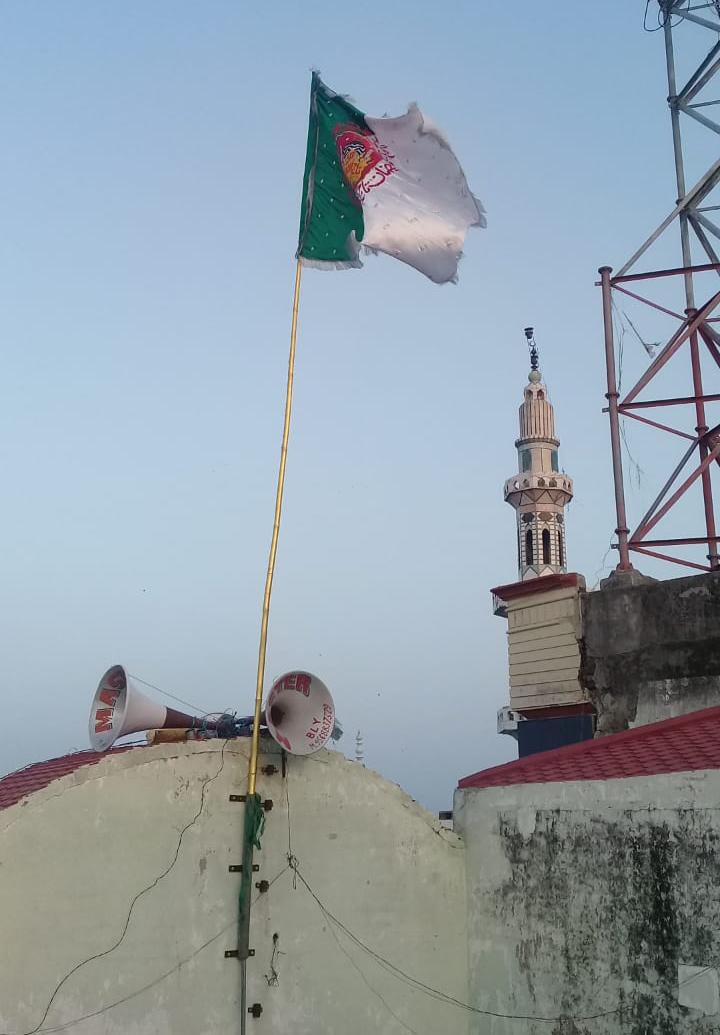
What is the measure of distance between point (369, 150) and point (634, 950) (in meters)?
9.09

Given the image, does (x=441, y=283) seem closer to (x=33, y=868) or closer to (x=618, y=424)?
(x=618, y=424)

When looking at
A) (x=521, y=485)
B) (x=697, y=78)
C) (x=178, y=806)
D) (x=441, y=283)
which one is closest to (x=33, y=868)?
(x=178, y=806)

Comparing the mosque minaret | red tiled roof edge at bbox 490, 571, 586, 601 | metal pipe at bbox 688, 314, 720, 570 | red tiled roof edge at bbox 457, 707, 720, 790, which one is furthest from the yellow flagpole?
the mosque minaret

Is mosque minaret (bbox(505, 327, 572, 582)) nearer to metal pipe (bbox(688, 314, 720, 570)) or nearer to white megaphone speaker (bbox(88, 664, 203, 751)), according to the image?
metal pipe (bbox(688, 314, 720, 570))

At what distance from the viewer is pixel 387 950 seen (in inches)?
434

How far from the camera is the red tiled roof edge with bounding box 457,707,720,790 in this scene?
1014 cm

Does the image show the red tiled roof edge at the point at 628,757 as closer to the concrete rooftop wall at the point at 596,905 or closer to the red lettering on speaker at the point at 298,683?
the concrete rooftop wall at the point at 596,905

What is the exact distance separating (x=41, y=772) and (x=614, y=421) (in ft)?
32.5

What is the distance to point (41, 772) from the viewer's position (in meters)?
11.7

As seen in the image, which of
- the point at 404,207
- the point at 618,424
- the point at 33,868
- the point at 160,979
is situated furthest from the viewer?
the point at 618,424

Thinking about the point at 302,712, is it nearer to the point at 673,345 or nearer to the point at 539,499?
the point at 673,345

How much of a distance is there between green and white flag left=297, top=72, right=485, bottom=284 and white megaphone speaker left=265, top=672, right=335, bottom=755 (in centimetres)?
479

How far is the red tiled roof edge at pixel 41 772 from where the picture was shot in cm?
1030

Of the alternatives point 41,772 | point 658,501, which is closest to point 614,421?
point 658,501
